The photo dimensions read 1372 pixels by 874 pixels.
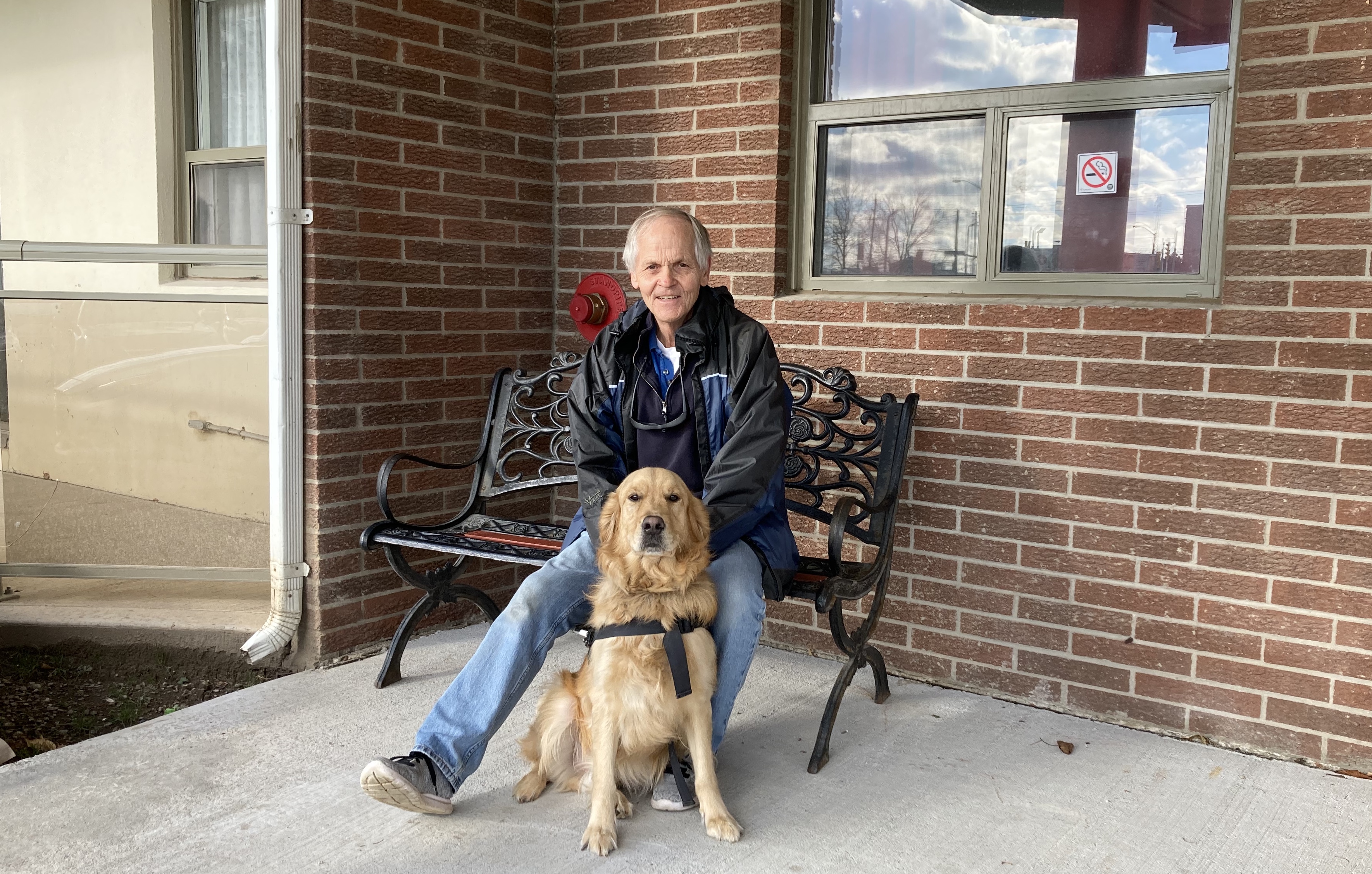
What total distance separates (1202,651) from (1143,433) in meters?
0.75

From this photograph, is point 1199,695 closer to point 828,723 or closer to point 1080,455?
point 1080,455

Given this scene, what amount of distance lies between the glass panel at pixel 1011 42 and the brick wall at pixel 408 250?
1.44 metres

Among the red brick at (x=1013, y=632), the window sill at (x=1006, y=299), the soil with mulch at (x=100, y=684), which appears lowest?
the soil with mulch at (x=100, y=684)

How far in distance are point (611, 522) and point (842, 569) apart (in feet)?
3.44

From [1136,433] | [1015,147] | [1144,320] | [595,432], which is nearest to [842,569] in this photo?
[595,432]

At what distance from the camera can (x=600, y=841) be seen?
305 cm

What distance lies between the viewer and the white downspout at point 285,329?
4.22 metres

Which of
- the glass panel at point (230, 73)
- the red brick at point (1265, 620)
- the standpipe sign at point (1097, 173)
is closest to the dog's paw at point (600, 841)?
the red brick at point (1265, 620)

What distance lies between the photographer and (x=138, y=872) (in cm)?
292

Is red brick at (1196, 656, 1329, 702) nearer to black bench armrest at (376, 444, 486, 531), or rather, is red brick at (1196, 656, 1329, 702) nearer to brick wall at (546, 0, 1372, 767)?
brick wall at (546, 0, 1372, 767)

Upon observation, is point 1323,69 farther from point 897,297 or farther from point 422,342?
point 422,342

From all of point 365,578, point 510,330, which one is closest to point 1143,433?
point 510,330

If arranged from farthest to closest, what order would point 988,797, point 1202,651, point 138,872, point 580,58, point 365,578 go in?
point 580,58, point 365,578, point 1202,651, point 988,797, point 138,872

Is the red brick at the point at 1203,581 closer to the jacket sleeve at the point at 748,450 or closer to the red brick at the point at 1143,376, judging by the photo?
the red brick at the point at 1143,376
